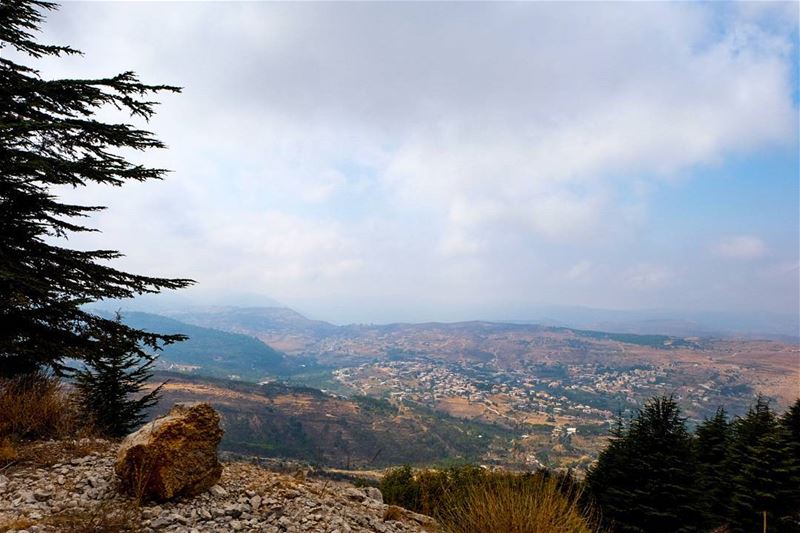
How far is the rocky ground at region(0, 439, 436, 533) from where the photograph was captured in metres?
4.74

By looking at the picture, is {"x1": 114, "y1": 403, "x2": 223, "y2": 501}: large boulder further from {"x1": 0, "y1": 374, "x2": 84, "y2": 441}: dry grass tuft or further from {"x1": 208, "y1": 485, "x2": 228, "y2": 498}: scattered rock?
{"x1": 0, "y1": 374, "x2": 84, "y2": 441}: dry grass tuft

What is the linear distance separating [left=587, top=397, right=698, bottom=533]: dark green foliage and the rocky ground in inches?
567

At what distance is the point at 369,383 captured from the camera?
198750mm

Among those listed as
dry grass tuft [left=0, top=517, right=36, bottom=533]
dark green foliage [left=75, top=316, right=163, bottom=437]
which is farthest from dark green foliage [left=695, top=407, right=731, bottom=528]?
dark green foliage [left=75, top=316, right=163, bottom=437]

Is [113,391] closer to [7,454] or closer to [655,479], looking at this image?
[7,454]

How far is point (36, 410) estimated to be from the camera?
25.0 ft

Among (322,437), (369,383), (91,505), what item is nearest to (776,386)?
(369,383)

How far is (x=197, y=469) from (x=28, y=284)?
4075mm

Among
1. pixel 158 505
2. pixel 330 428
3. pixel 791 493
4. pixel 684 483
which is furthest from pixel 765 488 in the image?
pixel 330 428

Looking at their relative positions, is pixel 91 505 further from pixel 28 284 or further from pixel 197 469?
pixel 28 284

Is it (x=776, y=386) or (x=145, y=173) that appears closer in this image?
(x=145, y=173)

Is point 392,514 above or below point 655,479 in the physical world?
above

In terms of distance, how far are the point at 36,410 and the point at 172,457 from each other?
4.42 meters

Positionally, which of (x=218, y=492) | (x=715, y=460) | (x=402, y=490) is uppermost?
(x=218, y=492)
